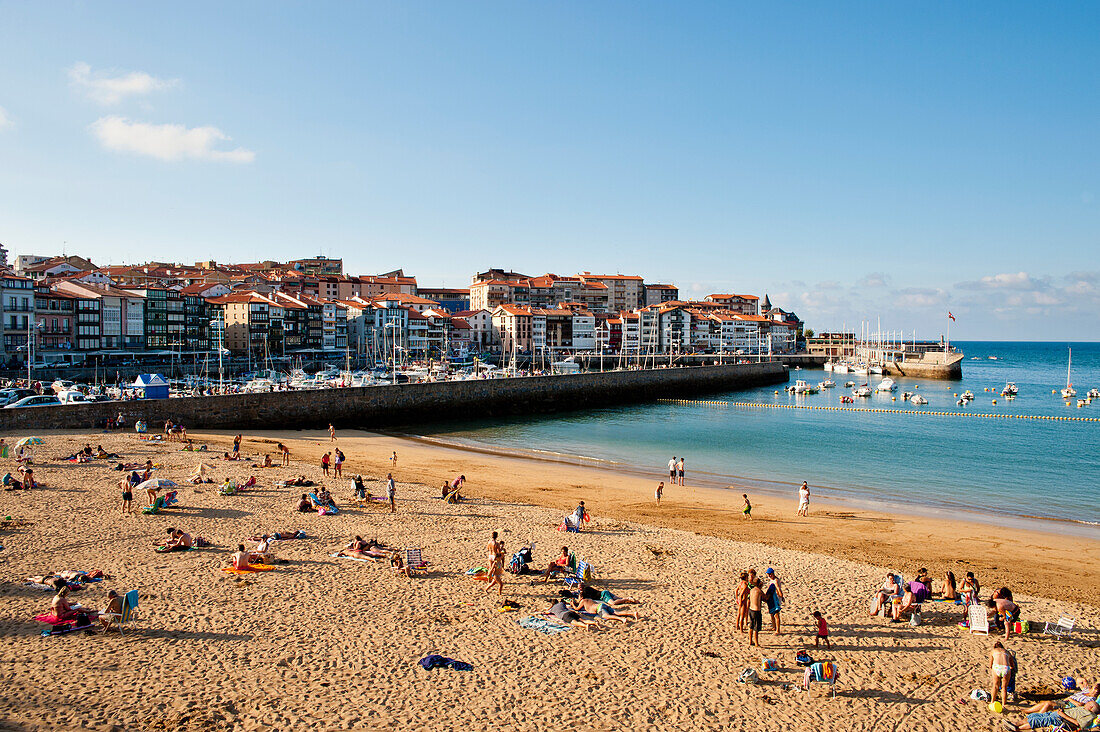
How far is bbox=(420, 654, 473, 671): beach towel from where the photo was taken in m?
10.3

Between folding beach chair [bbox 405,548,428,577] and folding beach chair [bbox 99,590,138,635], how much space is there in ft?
16.0

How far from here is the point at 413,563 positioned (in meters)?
14.3

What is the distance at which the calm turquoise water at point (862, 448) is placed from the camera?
28.3 m

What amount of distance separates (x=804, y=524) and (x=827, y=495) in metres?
6.79

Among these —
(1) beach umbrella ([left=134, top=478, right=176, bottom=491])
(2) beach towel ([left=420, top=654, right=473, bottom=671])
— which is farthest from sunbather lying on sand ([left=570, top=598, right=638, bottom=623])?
(1) beach umbrella ([left=134, top=478, right=176, bottom=491])

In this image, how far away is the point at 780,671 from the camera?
34.5 ft

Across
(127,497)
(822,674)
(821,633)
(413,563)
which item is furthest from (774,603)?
(127,497)

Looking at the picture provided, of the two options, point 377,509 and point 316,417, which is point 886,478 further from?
point 316,417

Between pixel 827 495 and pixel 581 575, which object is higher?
Answer: pixel 581 575

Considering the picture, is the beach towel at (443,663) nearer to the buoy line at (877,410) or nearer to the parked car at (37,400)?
Result: the parked car at (37,400)

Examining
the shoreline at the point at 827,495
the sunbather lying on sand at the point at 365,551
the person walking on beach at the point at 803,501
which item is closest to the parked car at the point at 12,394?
the shoreline at the point at 827,495

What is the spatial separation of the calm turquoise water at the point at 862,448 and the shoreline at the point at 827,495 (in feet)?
0.77

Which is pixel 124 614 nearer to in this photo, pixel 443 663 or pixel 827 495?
pixel 443 663

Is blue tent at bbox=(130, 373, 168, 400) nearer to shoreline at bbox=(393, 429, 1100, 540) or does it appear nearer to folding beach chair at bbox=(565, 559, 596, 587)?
shoreline at bbox=(393, 429, 1100, 540)
